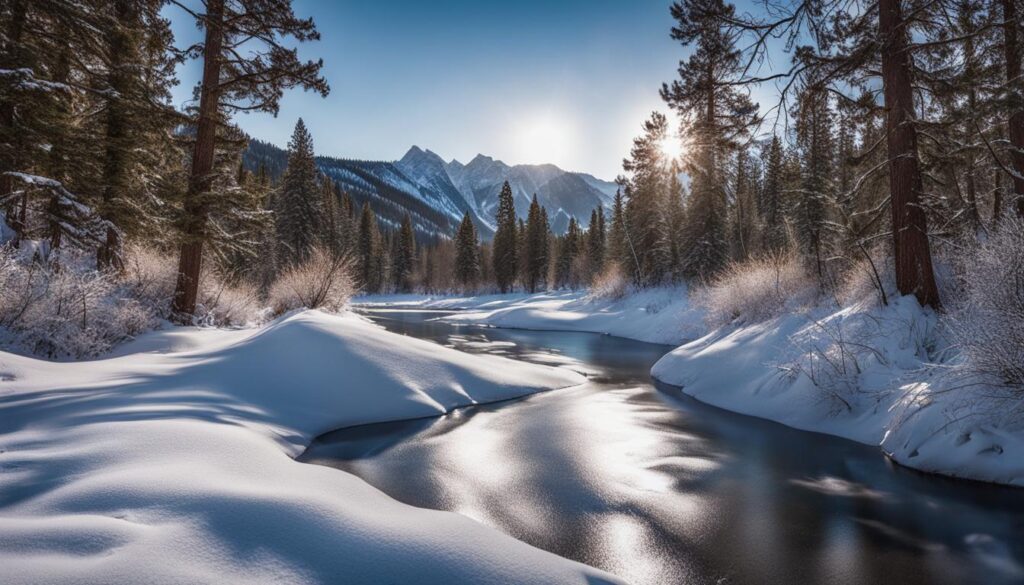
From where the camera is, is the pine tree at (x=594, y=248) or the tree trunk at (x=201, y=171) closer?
the tree trunk at (x=201, y=171)

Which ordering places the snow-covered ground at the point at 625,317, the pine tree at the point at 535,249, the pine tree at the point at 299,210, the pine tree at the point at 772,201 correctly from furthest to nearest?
the pine tree at the point at 535,249 → the pine tree at the point at 299,210 → the pine tree at the point at 772,201 → the snow-covered ground at the point at 625,317

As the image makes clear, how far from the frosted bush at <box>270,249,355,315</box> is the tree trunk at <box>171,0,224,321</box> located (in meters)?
4.62

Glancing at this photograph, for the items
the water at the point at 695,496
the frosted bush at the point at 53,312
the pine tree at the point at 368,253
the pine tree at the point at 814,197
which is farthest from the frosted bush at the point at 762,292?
the pine tree at the point at 368,253

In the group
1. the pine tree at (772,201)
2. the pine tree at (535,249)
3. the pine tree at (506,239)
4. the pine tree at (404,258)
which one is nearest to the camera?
the pine tree at (772,201)

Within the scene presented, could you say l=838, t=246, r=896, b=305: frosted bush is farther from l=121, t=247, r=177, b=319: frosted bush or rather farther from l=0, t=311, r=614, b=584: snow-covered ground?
l=121, t=247, r=177, b=319: frosted bush

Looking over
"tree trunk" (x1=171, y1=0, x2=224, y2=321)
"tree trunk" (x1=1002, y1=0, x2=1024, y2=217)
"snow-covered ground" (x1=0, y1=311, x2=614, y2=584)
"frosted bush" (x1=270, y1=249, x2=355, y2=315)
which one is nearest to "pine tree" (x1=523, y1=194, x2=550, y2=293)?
"frosted bush" (x1=270, y1=249, x2=355, y2=315)

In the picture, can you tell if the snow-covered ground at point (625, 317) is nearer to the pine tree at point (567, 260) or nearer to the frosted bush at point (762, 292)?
the frosted bush at point (762, 292)

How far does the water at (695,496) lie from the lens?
339 centimetres

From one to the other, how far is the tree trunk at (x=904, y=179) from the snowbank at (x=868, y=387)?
43 centimetres

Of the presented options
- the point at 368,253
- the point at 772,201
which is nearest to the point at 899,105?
the point at 772,201

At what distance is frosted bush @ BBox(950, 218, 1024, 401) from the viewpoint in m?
4.66

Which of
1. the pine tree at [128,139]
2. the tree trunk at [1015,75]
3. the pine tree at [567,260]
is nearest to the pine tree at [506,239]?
the pine tree at [567,260]

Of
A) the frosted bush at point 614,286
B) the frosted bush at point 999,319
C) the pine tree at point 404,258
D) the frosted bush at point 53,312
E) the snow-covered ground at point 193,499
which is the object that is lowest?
A: the snow-covered ground at point 193,499

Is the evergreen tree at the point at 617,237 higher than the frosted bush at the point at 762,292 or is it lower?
higher
